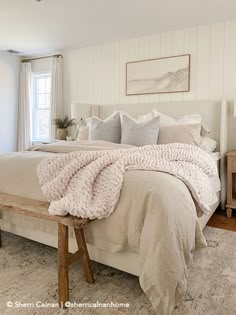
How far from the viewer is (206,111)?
11.2 feet

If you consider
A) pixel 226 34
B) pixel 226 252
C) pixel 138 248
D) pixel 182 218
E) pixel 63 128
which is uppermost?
pixel 226 34

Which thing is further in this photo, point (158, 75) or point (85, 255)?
point (158, 75)

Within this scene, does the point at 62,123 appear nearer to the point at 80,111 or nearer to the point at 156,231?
the point at 80,111

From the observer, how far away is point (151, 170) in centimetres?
164

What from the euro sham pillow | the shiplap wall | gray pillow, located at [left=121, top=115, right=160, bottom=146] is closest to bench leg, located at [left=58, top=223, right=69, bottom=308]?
gray pillow, located at [left=121, top=115, right=160, bottom=146]

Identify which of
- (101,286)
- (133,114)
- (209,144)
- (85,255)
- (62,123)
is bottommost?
(101,286)

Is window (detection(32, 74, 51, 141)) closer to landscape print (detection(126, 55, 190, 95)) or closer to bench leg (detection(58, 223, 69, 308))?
landscape print (detection(126, 55, 190, 95))

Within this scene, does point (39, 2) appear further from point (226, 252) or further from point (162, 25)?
point (226, 252)

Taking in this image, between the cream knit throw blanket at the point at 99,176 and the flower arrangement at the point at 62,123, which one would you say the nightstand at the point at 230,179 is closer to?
the cream knit throw blanket at the point at 99,176

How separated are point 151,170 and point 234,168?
1752mm

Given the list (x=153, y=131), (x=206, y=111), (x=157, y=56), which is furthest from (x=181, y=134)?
(x=157, y=56)

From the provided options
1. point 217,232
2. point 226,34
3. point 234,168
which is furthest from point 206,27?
point 217,232

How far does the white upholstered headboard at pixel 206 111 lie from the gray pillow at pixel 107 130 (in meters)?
0.66

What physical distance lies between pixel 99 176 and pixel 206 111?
2325mm
